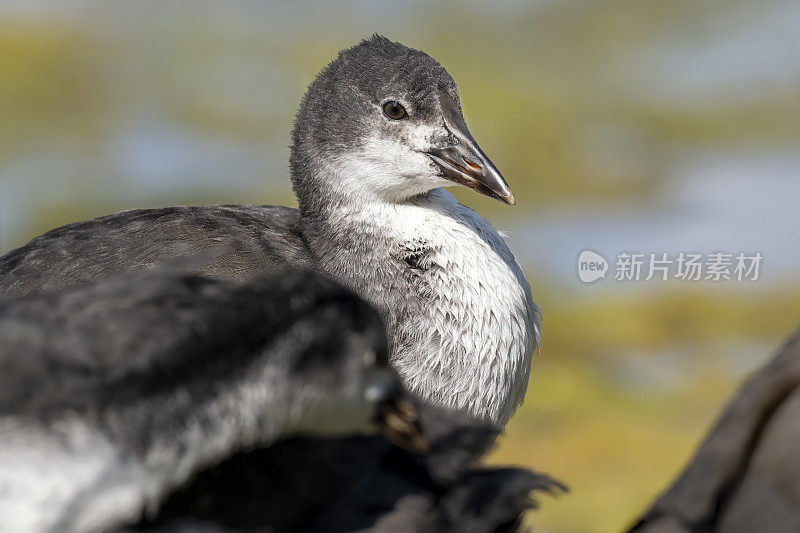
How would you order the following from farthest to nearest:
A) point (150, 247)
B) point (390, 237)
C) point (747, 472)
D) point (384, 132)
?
point (384, 132)
point (390, 237)
point (150, 247)
point (747, 472)

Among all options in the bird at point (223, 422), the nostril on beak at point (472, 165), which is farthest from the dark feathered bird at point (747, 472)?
the nostril on beak at point (472, 165)

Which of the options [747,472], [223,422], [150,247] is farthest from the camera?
[150,247]

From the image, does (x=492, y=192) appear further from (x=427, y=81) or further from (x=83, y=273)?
(x=83, y=273)

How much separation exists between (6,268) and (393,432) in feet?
7.37

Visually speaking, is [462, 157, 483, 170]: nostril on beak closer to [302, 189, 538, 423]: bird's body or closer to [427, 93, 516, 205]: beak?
[427, 93, 516, 205]: beak

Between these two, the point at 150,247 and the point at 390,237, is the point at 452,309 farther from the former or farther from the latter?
the point at 150,247

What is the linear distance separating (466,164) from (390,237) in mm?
395

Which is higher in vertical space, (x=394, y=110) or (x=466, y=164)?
(x=394, y=110)

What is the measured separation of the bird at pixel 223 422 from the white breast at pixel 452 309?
58.9 inches

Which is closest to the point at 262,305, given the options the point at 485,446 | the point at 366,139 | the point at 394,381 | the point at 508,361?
the point at 394,381

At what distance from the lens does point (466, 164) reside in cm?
337

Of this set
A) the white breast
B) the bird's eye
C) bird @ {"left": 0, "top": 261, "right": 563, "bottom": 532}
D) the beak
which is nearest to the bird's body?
the white breast

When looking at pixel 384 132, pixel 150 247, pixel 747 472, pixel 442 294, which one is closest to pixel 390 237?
pixel 442 294

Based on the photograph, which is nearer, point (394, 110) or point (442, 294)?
point (442, 294)
